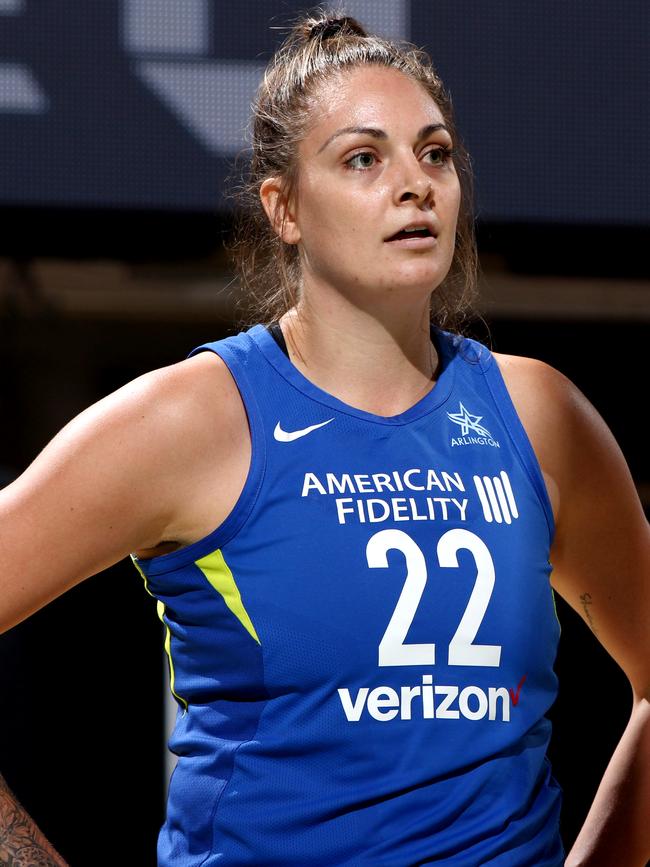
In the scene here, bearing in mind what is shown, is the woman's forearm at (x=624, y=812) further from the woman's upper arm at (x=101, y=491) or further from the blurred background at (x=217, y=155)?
the blurred background at (x=217, y=155)

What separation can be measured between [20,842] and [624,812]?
0.71 m

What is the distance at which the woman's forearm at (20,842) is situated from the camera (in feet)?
3.91

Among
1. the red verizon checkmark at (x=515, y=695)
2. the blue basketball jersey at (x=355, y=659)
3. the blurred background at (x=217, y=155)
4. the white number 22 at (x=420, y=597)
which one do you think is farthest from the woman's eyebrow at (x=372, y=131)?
the blurred background at (x=217, y=155)

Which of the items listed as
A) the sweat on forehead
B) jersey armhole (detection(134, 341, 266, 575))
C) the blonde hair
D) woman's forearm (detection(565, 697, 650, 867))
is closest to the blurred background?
the blonde hair

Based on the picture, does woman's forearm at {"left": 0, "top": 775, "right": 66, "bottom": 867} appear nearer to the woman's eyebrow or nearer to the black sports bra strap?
the black sports bra strap

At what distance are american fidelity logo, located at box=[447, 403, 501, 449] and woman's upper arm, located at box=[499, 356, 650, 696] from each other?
2.5 inches

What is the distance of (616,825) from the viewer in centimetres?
152

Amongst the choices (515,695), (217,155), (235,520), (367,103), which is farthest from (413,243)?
(217,155)

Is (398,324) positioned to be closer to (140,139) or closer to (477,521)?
(477,521)

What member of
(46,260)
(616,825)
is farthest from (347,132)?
(46,260)

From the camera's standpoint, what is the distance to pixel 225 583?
4.05 ft

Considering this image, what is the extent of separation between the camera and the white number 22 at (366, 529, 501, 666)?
4.00ft

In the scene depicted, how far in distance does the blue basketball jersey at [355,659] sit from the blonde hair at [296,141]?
0.82 feet

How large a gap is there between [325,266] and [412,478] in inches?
9.7
